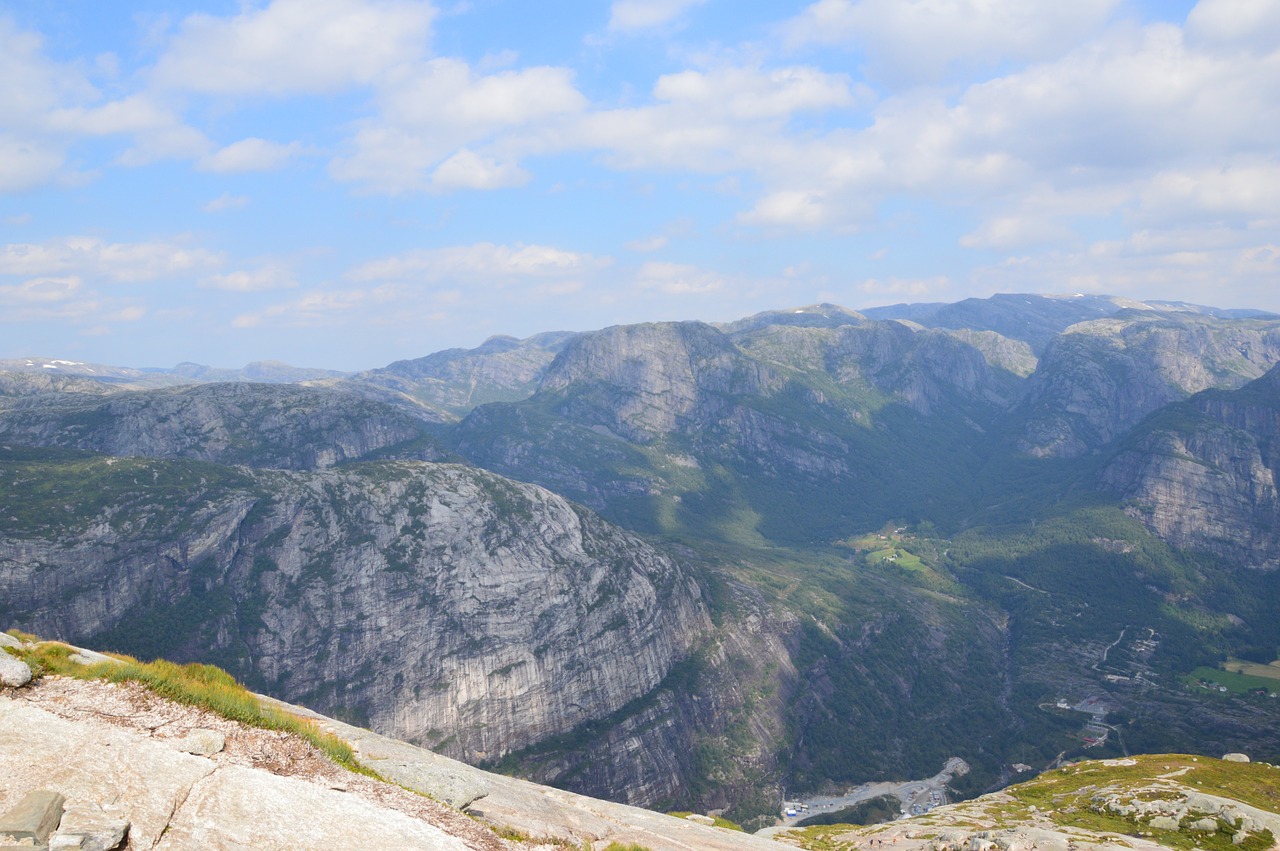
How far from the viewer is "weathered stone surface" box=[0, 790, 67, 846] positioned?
19984 mm

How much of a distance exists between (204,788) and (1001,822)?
117486mm

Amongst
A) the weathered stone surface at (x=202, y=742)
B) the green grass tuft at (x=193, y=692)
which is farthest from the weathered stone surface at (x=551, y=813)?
the weathered stone surface at (x=202, y=742)

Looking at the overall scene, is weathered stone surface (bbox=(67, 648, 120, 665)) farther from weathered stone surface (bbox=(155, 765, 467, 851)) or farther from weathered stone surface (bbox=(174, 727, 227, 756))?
weathered stone surface (bbox=(155, 765, 467, 851))

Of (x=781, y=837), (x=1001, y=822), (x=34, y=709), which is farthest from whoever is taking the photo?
(x=1001, y=822)

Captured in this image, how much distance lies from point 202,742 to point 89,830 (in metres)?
5.91

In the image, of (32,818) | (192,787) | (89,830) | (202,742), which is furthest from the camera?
(202,742)

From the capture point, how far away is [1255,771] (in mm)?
135375

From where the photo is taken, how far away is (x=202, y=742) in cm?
2697

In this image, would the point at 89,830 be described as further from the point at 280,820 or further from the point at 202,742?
the point at 202,742

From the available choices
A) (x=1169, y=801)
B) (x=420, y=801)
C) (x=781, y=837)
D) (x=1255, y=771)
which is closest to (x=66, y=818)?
(x=420, y=801)

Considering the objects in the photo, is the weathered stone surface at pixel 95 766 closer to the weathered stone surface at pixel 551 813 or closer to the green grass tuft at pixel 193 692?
the green grass tuft at pixel 193 692

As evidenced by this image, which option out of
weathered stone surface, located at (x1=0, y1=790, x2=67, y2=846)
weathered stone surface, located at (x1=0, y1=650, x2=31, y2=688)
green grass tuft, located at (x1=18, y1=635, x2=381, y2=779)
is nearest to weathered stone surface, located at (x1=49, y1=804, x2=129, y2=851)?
weathered stone surface, located at (x1=0, y1=790, x2=67, y2=846)

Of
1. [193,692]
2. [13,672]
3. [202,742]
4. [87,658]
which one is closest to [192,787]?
[202,742]

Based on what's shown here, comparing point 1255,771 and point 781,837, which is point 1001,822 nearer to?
point 781,837
